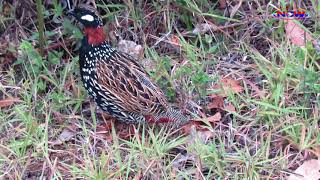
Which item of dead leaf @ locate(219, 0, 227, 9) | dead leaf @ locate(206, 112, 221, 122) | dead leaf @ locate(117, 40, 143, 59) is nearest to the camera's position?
dead leaf @ locate(206, 112, 221, 122)

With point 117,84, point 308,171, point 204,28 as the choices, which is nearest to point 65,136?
point 117,84

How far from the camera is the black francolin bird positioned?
454 centimetres

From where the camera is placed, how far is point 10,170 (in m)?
4.38

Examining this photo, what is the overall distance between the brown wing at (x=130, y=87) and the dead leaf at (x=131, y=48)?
63cm

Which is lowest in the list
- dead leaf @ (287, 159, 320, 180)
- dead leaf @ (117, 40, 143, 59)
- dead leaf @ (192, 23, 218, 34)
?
dead leaf @ (287, 159, 320, 180)

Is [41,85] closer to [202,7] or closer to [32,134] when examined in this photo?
[32,134]

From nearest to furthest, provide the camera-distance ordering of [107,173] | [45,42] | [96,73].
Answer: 1. [107,173]
2. [96,73]
3. [45,42]

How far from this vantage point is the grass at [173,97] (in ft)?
14.4

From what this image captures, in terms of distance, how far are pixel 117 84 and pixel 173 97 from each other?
1.65ft

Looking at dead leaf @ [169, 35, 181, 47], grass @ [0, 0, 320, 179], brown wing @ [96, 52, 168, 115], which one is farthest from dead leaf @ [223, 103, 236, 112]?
dead leaf @ [169, 35, 181, 47]

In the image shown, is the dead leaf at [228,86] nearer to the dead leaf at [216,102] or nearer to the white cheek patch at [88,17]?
the dead leaf at [216,102]

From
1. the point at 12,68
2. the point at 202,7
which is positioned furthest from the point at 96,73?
the point at 202,7

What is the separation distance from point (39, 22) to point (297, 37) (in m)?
1.87

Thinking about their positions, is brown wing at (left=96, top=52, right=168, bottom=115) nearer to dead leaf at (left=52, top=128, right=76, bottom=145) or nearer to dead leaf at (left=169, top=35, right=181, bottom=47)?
dead leaf at (left=52, top=128, right=76, bottom=145)
